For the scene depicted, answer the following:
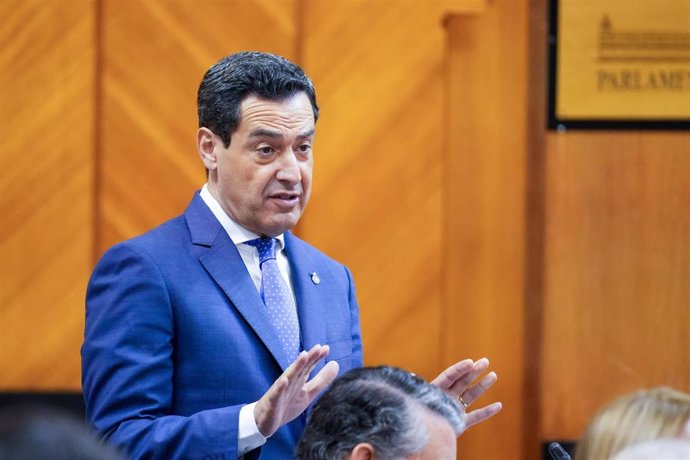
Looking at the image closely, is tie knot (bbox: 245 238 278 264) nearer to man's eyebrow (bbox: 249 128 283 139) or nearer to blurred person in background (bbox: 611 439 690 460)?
man's eyebrow (bbox: 249 128 283 139)

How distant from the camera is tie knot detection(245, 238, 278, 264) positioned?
2166 millimetres

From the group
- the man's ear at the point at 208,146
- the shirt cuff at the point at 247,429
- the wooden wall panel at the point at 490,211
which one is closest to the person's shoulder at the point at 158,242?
the man's ear at the point at 208,146

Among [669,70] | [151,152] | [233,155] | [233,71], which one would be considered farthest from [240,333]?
[669,70]

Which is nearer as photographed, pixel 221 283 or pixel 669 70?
pixel 221 283

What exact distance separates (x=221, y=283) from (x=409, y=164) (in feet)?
4.67

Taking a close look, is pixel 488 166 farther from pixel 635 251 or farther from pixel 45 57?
pixel 45 57

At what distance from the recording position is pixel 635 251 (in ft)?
11.3

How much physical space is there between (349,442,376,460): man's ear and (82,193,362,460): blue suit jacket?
36cm

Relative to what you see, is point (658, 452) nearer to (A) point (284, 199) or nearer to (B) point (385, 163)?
(A) point (284, 199)

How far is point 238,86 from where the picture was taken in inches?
83.4

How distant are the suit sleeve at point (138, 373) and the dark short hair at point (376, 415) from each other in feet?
0.94

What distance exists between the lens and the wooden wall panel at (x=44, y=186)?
3.27m

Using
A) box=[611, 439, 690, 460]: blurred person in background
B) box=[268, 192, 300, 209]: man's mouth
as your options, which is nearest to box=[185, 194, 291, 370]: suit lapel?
box=[268, 192, 300, 209]: man's mouth

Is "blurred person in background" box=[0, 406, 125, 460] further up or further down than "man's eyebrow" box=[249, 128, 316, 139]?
further down
